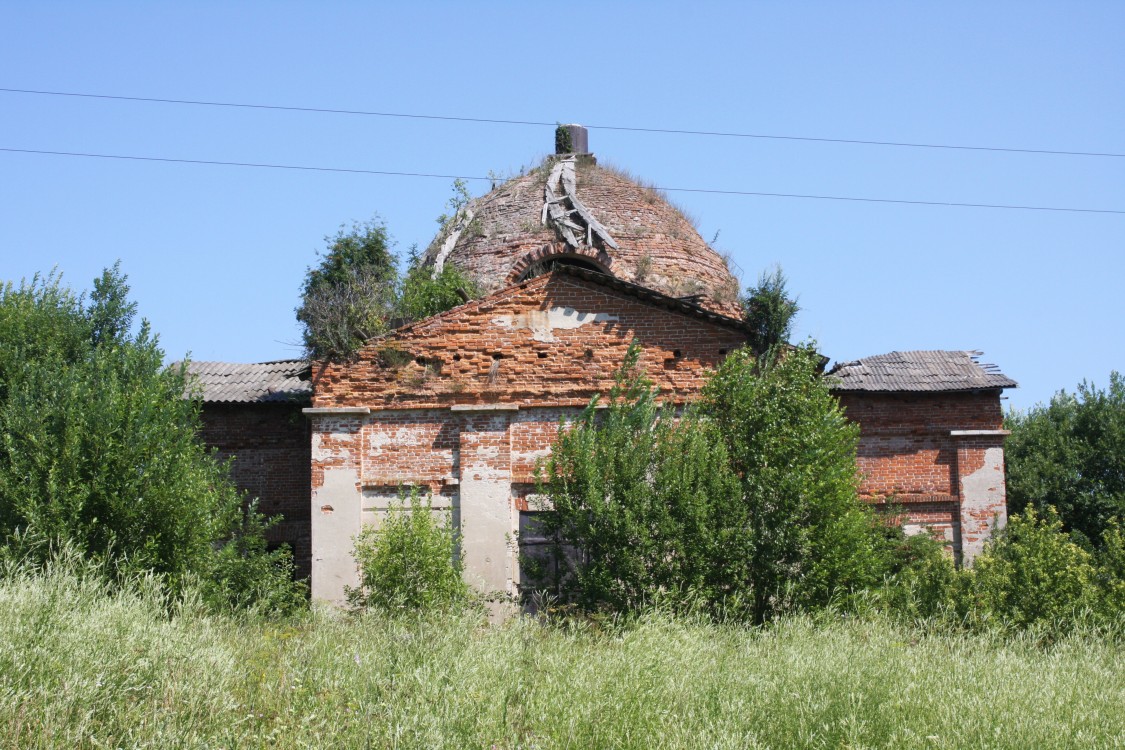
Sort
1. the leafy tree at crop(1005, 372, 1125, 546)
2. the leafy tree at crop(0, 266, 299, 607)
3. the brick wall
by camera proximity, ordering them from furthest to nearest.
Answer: the leafy tree at crop(1005, 372, 1125, 546) < the brick wall < the leafy tree at crop(0, 266, 299, 607)

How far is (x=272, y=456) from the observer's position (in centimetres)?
1720

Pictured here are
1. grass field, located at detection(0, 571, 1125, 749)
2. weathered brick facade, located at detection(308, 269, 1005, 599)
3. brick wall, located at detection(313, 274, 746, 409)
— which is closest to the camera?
grass field, located at detection(0, 571, 1125, 749)

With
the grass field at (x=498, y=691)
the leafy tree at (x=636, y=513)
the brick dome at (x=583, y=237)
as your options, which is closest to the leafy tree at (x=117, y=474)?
the grass field at (x=498, y=691)

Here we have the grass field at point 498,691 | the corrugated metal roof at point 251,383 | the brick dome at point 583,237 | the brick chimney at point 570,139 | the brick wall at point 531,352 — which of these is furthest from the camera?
the brick chimney at point 570,139

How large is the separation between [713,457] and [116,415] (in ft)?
24.9

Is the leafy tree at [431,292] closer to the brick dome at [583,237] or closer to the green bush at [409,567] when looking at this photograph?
the brick dome at [583,237]

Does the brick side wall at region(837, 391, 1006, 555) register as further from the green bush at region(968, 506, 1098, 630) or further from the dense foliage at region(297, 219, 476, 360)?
the dense foliage at region(297, 219, 476, 360)

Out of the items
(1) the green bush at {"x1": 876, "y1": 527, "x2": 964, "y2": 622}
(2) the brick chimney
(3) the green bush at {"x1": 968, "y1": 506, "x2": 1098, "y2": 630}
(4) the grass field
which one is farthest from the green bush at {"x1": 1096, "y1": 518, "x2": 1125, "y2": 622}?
(2) the brick chimney

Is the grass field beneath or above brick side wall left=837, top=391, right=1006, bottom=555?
beneath

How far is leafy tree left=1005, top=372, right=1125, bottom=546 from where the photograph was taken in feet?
74.1

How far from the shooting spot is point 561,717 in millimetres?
7719

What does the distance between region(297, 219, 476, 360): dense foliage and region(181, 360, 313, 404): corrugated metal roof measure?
120 centimetres

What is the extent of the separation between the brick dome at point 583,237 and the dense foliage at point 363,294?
721 mm

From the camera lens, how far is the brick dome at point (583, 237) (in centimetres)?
1820
